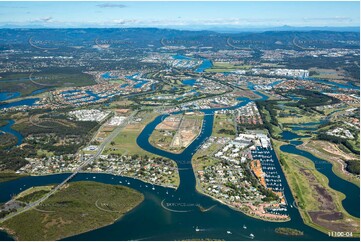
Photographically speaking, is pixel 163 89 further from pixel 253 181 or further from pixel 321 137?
pixel 253 181

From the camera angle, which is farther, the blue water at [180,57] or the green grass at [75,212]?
the blue water at [180,57]

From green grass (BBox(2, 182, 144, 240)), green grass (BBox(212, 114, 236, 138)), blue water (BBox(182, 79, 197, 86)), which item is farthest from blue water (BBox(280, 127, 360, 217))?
blue water (BBox(182, 79, 197, 86))

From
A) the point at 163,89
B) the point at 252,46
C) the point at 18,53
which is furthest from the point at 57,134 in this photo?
the point at 252,46

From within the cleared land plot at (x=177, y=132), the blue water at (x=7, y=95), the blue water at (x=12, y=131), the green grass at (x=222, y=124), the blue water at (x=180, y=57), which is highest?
the blue water at (x=180, y=57)

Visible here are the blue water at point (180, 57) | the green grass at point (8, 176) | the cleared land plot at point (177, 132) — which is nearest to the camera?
the green grass at point (8, 176)

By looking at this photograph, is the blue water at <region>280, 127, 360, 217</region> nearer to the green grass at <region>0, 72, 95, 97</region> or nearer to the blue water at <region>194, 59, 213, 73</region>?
the green grass at <region>0, 72, 95, 97</region>

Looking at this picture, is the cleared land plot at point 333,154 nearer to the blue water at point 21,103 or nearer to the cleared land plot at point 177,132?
the cleared land plot at point 177,132

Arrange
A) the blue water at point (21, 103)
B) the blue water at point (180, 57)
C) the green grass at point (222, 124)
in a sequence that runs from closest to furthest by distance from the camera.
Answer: the green grass at point (222, 124)
the blue water at point (21, 103)
the blue water at point (180, 57)

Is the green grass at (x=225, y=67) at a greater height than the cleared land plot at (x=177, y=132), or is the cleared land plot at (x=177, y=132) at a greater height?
the green grass at (x=225, y=67)

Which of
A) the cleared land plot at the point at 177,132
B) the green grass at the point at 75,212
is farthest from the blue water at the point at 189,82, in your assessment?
the green grass at the point at 75,212
